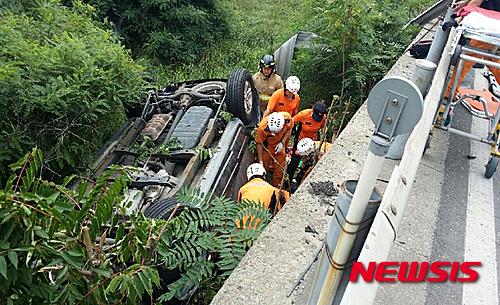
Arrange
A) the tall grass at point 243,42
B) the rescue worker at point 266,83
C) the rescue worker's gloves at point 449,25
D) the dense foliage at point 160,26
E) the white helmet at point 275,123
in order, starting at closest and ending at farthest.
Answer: the rescue worker's gloves at point 449,25 < the white helmet at point 275,123 < the rescue worker at point 266,83 < the tall grass at point 243,42 < the dense foliage at point 160,26

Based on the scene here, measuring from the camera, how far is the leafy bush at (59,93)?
A: 4.39 meters

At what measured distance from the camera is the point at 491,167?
12.9 feet

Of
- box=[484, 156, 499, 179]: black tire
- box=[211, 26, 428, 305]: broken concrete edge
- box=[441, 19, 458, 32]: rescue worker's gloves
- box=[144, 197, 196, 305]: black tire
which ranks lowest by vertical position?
box=[144, 197, 196, 305]: black tire

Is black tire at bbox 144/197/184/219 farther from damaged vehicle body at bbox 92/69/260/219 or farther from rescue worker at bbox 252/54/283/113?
rescue worker at bbox 252/54/283/113

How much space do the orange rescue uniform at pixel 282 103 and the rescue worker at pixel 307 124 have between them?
13.8 inches

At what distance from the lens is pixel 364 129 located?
4.40 m

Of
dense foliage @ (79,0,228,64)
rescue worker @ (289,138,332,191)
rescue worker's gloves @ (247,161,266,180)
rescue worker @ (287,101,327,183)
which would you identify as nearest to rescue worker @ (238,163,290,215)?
rescue worker's gloves @ (247,161,266,180)

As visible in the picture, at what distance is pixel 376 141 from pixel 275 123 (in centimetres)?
434

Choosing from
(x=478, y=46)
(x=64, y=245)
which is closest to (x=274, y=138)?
(x=478, y=46)

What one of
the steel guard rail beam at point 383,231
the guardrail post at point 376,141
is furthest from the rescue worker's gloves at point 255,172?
the guardrail post at point 376,141

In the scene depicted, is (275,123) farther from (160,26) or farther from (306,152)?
(160,26)

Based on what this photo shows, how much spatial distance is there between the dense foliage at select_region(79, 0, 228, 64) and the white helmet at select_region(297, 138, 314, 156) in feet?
17.0

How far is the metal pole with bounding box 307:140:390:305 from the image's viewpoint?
52.8 inches

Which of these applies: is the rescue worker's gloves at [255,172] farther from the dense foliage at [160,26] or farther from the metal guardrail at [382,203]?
the dense foliage at [160,26]
